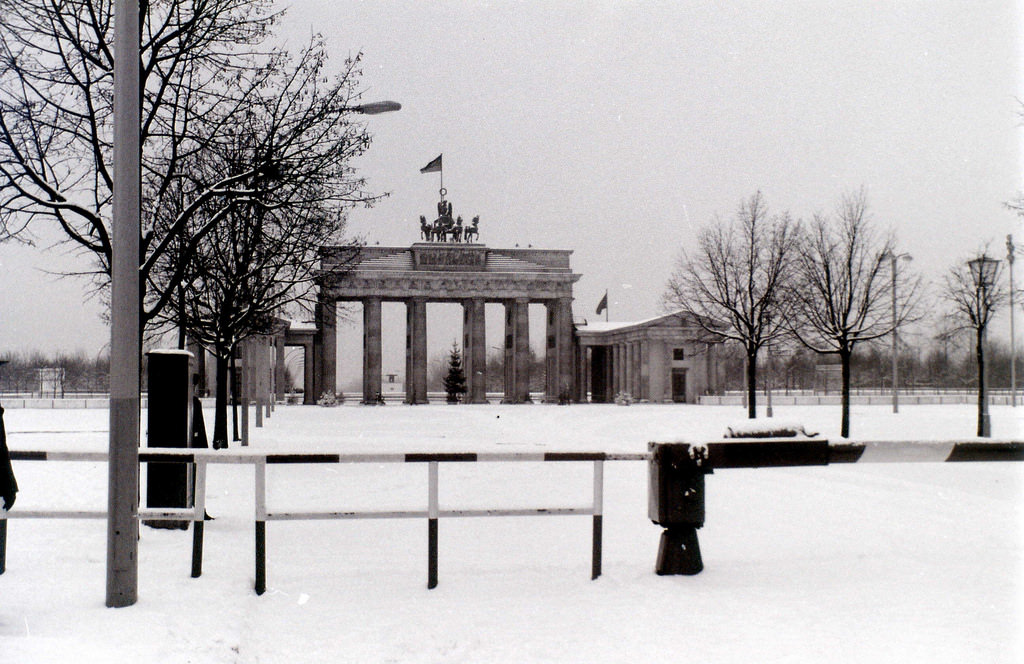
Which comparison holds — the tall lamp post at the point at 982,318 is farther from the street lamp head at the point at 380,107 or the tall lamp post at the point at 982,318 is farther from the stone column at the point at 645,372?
the stone column at the point at 645,372

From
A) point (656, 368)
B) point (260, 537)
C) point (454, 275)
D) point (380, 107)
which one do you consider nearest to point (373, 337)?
point (454, 275)

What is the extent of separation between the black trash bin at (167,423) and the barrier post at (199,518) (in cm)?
199

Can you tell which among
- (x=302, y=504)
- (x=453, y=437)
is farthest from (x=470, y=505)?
(x=453, y=437)

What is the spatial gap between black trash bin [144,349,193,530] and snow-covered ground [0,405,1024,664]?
1.51 feet

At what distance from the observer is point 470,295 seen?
224ft

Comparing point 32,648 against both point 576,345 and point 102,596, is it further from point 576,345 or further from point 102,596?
point 576,345

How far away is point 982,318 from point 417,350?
45.7 m

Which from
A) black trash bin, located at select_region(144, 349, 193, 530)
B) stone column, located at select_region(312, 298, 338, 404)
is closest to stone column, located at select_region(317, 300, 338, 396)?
stone column, located at select_region(312, 298, 338, 404)

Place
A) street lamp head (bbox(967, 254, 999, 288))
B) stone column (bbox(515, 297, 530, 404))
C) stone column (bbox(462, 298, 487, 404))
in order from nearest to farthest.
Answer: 1. street lamp head (bbox(967, 254, 999, 288))
2. stone column (bbox(462, 298, 487, 404))
3. stone column (bbox(515, 297, 530, 404))

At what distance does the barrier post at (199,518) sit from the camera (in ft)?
21.7

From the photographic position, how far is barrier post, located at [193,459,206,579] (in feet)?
21.7

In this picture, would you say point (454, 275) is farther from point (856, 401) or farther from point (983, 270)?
point (983, 270)

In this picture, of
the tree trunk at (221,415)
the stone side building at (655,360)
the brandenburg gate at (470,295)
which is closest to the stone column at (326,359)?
the brandenburg gate at (470,295)

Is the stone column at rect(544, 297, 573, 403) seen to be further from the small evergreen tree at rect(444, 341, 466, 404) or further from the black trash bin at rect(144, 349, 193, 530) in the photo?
the black trash bin at rect(144, 349, 193, 530)
